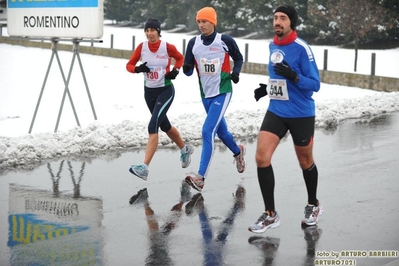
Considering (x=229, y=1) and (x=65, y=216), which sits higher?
(x=229, y=1)

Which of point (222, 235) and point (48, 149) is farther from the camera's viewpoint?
point (48, 149)

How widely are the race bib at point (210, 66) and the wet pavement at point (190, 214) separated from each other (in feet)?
4.29

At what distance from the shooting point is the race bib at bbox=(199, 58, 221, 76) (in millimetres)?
9242

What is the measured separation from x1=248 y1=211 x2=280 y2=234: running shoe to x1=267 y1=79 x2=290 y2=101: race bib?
103 centimetres

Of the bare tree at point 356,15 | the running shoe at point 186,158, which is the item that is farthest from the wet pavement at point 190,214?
the bare tree at point 356,15

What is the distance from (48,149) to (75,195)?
246cm

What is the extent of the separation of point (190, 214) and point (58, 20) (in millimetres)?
6640

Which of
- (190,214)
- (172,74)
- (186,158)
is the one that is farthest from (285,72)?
(186,158)

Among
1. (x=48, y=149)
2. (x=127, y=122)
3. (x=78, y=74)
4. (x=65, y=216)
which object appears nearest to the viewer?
(x=65, y=216)

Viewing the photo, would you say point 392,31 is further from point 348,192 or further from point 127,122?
point 348,192

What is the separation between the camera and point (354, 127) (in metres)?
14.3

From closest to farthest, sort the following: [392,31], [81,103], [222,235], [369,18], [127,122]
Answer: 1. [222,235]
2. [127,122]
3. [81,103]
4. [369,18]
5. [392,31]

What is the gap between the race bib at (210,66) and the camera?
30.3 ft

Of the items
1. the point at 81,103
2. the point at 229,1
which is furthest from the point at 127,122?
the point at 229,1
